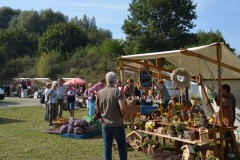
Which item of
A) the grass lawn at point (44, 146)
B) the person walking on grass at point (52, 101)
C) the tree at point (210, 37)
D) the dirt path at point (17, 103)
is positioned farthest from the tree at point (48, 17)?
the grass lawn at point (44, 146)

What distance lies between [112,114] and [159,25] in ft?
89.7

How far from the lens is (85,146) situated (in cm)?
863

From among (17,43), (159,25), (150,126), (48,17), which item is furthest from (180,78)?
(48,17)

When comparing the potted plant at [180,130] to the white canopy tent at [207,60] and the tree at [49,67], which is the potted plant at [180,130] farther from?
the tree at [49,67]

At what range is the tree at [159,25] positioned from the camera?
104ft

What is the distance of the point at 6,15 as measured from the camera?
3356 inches

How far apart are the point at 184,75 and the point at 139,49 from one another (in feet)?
81.7

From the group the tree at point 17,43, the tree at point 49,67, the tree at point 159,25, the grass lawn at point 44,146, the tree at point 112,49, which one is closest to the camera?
the grass lawn at point 44,146

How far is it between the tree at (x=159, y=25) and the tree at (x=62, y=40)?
19413 millimetres

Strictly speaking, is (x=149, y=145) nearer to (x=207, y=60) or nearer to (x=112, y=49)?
(x=207, y=60)

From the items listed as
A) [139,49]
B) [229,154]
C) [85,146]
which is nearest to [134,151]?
[85,146]

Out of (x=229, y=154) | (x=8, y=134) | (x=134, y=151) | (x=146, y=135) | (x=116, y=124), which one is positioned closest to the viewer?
(x=116, y=124)

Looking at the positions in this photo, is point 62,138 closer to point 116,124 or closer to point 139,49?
point 116,124

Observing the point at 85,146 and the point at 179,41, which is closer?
the point at 85,146
